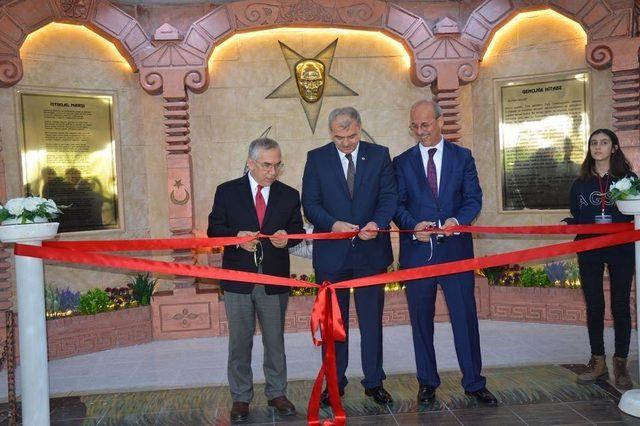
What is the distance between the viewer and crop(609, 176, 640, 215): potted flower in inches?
162

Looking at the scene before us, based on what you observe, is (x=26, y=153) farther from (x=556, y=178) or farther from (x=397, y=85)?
(x=556, y=178)

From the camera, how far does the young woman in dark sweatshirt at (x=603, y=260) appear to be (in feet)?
15.0

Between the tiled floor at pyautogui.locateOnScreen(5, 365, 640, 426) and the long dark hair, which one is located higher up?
the long dark hair

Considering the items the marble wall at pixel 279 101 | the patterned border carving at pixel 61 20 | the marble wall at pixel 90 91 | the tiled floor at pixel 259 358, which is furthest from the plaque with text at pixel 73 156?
the tiled floor at pixel 259 358

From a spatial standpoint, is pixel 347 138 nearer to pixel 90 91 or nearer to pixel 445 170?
pixel 445 170

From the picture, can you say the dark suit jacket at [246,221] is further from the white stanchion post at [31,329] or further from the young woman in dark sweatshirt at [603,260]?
the young woman in dark sweatshirt at [603,260]

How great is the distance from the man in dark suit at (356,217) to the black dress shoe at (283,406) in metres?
0.26

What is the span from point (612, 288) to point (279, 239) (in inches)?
96.4

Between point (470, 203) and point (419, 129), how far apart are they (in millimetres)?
631

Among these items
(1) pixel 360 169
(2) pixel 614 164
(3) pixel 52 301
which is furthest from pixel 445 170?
(3) pixel 52 301

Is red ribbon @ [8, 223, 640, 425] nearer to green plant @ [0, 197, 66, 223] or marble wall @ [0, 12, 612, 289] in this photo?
green plant @ [0, 197, 66, 223]

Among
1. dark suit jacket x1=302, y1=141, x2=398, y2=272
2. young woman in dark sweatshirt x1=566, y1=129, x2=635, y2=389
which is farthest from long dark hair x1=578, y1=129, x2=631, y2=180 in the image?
dark suit jacket x1=302, y1=141, x2=398, y2=272

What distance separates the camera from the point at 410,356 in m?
5.91

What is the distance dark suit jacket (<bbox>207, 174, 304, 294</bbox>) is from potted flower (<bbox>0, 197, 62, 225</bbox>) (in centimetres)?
107
